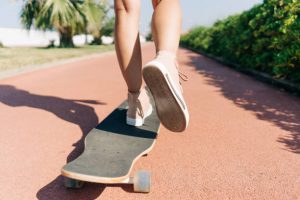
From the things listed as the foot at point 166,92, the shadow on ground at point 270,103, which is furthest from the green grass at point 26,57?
the foot at point 166,92

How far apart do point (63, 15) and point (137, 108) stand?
65.5 feet

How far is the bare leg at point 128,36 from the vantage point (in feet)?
6.52

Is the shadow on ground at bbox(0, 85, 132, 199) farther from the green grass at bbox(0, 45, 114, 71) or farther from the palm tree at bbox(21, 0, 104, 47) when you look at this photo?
the palm tree at bbox(21, 0, 104, 47)

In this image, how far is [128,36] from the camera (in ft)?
6.50

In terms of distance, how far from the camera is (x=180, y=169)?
192cm

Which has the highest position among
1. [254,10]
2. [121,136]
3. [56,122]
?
[254,10]

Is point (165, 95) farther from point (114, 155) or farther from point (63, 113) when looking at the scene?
point (63, 113)

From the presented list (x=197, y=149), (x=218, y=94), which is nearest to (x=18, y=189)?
(x=197, y=149)

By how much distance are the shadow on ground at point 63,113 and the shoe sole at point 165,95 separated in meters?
0.43

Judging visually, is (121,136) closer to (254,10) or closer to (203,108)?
(203,108)

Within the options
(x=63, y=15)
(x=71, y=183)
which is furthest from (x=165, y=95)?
(x=63, y=15)

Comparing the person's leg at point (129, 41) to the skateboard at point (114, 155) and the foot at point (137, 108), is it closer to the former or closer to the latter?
the foot at point (137, 108)

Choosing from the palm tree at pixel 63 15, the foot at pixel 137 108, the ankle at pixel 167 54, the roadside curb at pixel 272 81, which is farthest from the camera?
the palm tree at pixel 63 15

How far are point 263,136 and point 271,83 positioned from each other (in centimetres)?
315
